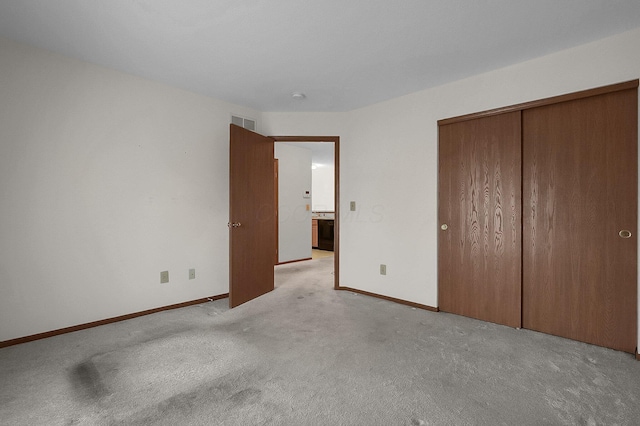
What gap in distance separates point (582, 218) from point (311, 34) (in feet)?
7.94

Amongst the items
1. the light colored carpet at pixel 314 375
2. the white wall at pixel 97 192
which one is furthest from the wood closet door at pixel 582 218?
the white wall at pixel 97 192

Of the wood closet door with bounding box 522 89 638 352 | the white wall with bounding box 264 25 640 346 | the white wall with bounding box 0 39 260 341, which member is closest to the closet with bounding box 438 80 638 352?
the wood closet door with bounding box 522 89 638 352

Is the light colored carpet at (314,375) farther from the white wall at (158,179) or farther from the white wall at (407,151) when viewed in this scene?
the white wall at (407,151)

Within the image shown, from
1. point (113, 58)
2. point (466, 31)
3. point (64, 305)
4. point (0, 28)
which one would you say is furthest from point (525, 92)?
point (64, 305)

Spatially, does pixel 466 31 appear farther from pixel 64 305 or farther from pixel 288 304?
pixel 64 305

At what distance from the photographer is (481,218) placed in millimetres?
2920

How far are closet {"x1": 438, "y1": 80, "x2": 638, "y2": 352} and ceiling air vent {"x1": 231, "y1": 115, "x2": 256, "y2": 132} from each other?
7.13ft

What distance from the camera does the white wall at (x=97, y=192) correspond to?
7.76ft

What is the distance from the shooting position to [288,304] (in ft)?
11.0

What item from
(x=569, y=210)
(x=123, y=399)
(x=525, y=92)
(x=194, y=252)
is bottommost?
(x=123, y=399)

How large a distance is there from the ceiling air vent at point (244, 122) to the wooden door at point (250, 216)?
26cm

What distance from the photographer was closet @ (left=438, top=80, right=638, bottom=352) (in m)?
2.27

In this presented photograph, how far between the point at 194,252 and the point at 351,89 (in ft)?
7.71

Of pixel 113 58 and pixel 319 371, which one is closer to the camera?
pixel 319 371
